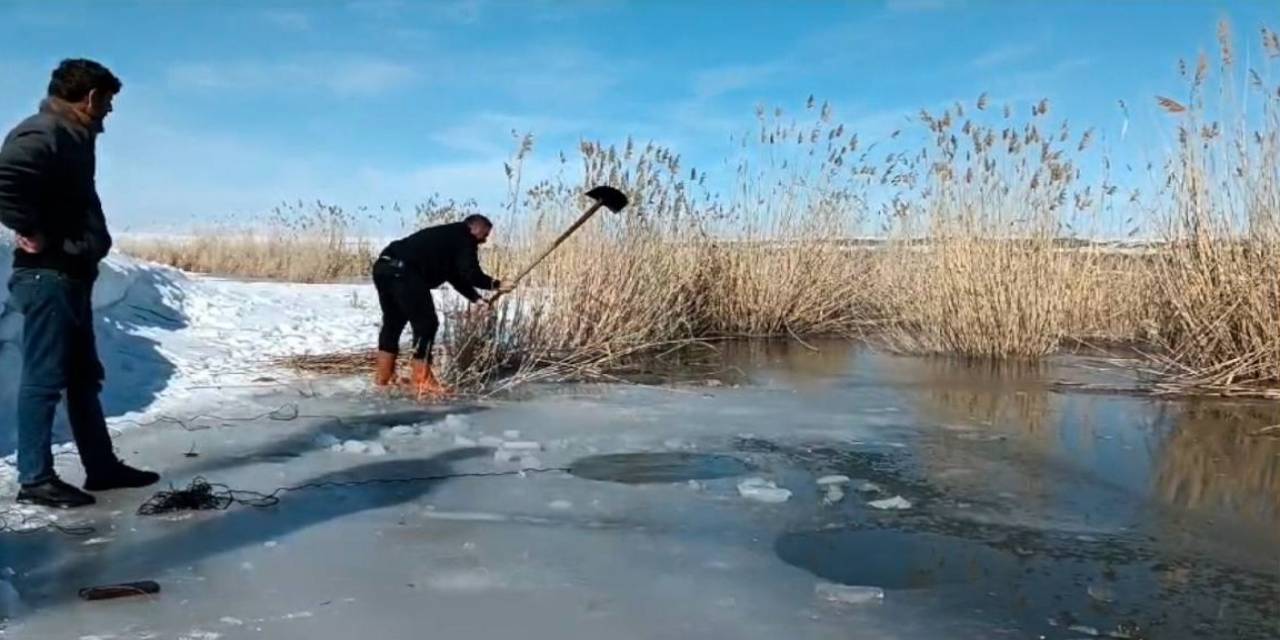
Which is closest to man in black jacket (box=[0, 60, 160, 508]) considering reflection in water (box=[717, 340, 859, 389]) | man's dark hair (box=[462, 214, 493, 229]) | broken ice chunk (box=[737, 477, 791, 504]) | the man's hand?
the man's hand

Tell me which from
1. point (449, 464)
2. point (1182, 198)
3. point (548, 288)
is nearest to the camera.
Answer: point (449, 464)

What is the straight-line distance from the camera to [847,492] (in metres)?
3.68

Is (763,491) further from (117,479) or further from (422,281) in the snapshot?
(422,281)

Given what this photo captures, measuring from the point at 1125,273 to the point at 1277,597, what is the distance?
718 cm

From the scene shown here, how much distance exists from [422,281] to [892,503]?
11.5ft

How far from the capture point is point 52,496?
10.6 feet

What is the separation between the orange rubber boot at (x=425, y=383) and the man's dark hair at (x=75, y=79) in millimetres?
2706

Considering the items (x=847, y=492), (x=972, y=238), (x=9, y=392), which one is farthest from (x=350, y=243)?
(x=847, y=492)

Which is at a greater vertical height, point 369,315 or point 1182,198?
point 1182,198

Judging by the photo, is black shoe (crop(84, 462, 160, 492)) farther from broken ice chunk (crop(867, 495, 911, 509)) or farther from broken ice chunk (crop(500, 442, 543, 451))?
broken ice chunk (crop(867, 495, 911, 509))

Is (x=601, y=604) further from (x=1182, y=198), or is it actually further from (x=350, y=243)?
(x=350, y=243)

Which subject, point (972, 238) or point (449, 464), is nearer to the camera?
point (449, 464)

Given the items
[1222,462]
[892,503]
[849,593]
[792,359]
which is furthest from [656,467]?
[792,359]

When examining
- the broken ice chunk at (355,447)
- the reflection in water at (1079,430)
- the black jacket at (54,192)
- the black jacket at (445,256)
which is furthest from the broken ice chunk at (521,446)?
the black jacket at (445,256)
